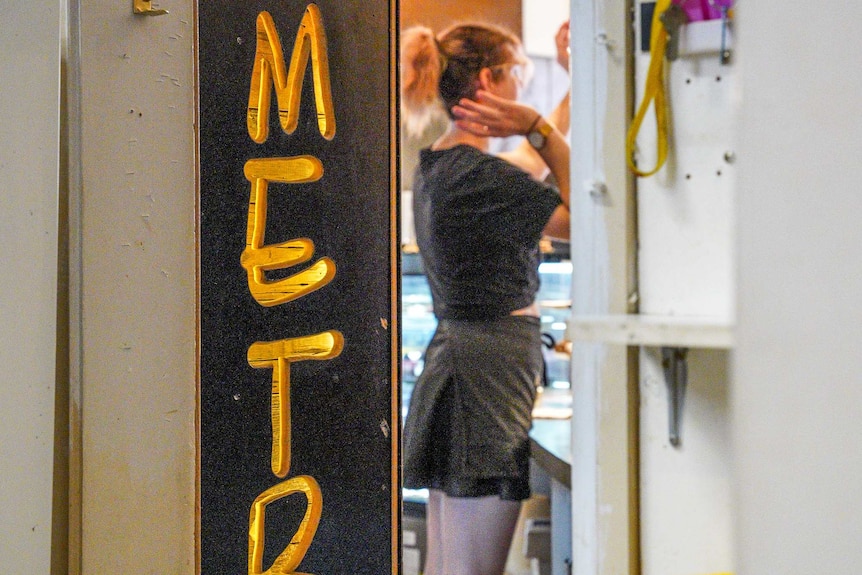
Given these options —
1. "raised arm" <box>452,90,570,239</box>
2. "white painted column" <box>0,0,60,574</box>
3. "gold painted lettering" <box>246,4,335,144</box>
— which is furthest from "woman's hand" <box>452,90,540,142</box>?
"white painted column" <box>0,0,60,574</box>

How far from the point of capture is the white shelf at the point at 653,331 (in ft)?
2.49

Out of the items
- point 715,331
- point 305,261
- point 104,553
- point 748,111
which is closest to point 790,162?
point 748,111

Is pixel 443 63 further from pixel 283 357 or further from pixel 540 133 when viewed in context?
pixel 283 357

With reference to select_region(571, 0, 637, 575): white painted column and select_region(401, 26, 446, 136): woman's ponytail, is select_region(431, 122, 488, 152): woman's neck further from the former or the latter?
select_region(571, 0, 637, 575): white painted column

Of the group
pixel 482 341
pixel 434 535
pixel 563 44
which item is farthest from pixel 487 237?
pixel 434 535

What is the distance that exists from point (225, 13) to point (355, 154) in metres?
0.28

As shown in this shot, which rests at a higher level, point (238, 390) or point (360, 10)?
point (360, 10)

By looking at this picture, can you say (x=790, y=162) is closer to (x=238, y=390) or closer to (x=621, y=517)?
(x=621, y=517)

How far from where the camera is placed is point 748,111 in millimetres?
260

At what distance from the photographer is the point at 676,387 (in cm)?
100

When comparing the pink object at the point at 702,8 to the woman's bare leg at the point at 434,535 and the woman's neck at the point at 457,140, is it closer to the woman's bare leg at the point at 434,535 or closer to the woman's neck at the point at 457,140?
the woman's neck at the point at 457,140

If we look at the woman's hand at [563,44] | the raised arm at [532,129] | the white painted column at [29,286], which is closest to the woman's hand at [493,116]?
the raised arm at [532,129]

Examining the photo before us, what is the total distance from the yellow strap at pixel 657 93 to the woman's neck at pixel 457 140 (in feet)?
2.32

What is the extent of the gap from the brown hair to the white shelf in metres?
1.01
